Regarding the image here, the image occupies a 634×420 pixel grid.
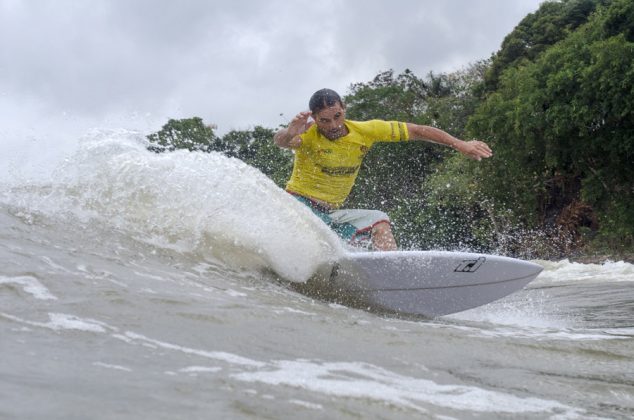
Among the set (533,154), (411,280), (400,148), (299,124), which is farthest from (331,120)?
(400,148)

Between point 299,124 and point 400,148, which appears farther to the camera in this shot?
point 400,148

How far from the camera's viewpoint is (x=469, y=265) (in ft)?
19.5

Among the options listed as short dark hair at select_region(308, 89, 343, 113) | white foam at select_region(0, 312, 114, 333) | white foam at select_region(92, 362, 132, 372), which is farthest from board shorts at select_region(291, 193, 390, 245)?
white foam at select_region(92, 362, 132, 372)

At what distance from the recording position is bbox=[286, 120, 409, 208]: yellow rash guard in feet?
21.3

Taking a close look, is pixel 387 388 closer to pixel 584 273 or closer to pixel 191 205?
pixel 191 205

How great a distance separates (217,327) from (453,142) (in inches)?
144

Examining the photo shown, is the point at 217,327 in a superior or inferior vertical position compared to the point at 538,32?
inferior

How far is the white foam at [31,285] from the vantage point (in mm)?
3533

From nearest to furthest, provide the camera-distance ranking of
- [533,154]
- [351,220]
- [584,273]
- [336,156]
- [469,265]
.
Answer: [469,265], [336,156], [351,220], [584,273], [533,154]

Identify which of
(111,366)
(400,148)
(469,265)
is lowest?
(111,366)

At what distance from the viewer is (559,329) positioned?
17.1 feet

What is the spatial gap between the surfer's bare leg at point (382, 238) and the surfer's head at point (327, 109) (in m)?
0.91

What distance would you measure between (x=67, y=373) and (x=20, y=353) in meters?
0.27

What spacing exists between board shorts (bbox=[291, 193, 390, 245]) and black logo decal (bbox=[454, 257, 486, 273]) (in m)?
0.89
